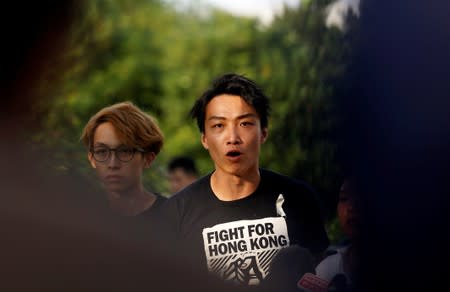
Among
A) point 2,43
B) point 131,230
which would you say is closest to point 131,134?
point 131,230

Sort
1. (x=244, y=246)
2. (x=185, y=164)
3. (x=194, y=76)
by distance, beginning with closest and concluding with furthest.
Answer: (x=244, y=246) < (x=185, y=164) < (x=194, y=76)

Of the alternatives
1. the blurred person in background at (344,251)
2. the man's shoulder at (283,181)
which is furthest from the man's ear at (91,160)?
the blurred person in background at (344,251)

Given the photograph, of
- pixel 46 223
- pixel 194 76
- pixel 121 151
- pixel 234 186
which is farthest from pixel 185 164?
pixel 46 223

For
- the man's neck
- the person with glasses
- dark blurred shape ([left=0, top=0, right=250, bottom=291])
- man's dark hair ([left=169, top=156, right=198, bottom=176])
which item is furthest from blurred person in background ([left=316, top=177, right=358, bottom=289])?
man's dark hair ([left=169, top=156, right=198, bottom=176])

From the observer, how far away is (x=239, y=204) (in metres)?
2.50

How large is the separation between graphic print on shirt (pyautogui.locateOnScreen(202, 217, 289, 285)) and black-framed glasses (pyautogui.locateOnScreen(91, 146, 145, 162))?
484 mm

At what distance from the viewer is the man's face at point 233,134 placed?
97.9 inches

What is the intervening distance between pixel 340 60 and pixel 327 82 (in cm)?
12

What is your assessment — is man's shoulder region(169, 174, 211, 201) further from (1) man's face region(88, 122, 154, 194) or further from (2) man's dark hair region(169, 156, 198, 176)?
(2) man's dark hair region(169, 156, 198, 176)

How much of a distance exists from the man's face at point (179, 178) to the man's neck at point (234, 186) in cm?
204

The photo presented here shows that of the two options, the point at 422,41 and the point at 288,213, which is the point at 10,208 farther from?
the point at 422,41

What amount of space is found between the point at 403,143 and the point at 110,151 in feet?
3.94

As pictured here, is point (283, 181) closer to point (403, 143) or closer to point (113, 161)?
point (403, 143)

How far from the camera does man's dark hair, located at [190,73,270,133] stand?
8.22 ft
